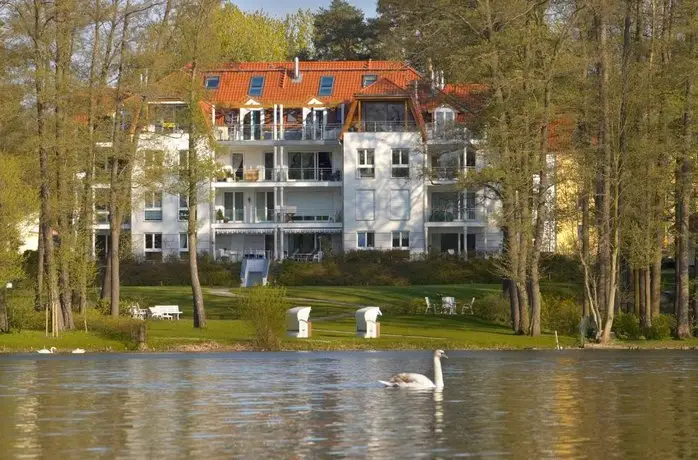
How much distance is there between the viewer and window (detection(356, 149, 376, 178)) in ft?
314

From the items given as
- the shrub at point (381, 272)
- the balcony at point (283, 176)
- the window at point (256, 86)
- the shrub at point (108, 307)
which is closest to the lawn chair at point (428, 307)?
the shrub at point (381, 272)

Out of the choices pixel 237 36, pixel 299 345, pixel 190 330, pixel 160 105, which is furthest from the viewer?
pixel 237 36

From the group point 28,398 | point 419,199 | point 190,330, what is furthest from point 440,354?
point 419,199

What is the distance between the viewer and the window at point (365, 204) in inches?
3767

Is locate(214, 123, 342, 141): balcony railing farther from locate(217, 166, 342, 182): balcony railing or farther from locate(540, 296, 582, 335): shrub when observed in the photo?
locate(540, 296, 582, 335): shrub

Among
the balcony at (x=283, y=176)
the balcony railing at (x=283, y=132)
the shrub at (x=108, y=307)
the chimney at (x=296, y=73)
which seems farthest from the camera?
the chimney at (x=296, y=73)

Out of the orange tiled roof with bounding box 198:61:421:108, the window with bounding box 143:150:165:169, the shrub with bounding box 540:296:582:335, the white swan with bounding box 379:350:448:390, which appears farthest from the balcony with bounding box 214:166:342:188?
the white swan with bounding box 379:350:448:390

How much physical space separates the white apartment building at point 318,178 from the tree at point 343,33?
2419 cm

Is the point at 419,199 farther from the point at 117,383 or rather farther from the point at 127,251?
the point at 117,383

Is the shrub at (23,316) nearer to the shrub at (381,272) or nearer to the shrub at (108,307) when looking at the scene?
the shrub at (108,307)

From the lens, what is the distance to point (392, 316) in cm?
6494

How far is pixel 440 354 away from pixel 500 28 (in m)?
22.4

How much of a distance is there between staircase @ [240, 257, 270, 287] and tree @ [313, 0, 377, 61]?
44.3 m

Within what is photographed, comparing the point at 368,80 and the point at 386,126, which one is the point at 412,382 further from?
the point at 368,80
